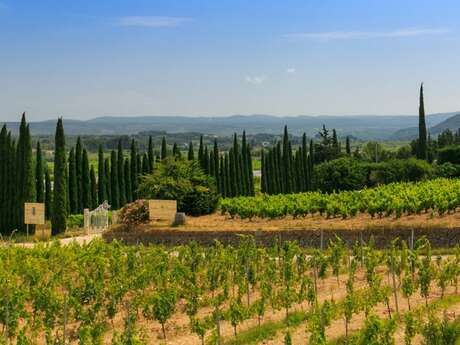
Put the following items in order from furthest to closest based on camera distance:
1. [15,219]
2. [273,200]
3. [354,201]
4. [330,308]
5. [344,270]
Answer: [15,219]
[273,200]
[354,201]
[344,270]
[330,308]

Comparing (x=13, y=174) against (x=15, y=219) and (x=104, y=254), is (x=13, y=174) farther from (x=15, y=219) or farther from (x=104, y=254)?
(x=104, y=254)

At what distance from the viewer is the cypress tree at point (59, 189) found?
3312 centimetres

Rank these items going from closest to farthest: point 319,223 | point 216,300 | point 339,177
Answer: point 216,300, point 319,223, point 339,177

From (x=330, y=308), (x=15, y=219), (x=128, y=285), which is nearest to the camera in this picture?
(x=330, y=308)

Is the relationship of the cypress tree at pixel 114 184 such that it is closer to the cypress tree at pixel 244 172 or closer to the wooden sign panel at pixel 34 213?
the cypress tree at pixel 244 172

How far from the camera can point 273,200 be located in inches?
1206

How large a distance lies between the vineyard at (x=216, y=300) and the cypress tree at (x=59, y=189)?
13.7 meters

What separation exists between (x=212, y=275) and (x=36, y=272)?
415cm

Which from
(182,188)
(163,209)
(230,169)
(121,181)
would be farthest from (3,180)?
(230,169)

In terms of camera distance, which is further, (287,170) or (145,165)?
(287,170)

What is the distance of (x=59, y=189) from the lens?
33594 mm

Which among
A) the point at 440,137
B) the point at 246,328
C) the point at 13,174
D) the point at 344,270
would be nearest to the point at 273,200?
the point at 344,270

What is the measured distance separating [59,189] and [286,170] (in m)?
22.1

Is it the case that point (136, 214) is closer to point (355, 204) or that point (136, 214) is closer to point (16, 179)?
point (355, 204)
